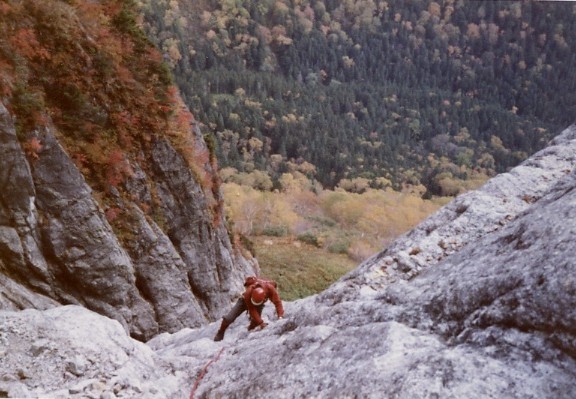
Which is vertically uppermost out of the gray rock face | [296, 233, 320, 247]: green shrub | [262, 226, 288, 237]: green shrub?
the gray rock face

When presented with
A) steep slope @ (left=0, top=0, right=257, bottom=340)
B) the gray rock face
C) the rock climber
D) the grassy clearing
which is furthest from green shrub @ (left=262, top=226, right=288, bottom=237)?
the rock climber

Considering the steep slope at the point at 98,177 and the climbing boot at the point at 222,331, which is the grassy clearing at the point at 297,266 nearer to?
the steep slope at the point at 98,177

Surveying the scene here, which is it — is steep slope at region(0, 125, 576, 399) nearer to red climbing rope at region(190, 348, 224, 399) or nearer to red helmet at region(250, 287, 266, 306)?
red climbing rope at region(190, 348, 224, 399)

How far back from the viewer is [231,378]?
375 inches

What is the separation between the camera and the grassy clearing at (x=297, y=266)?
5207 centimetres

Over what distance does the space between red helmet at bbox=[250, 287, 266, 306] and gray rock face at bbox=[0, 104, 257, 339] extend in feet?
23.2

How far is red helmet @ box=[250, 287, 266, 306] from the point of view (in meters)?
12.6

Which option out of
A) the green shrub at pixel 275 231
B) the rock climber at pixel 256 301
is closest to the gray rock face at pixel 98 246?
the rock climber at pixel 256 301

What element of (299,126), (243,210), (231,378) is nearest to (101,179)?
(231,378)

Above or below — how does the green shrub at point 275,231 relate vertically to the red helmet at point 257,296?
below

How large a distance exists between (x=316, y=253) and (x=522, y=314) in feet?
217

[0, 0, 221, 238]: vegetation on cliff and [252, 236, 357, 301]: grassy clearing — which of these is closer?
[0, 0, 221, 238]: vegetation on cliff

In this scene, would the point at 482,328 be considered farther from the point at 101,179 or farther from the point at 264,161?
the point at 264,161

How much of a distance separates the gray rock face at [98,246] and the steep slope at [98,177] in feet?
0.14
